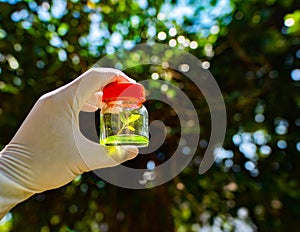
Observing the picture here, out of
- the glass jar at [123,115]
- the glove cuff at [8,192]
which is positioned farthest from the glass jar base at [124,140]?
the glove cuff at [8,192]

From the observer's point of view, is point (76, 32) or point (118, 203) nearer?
point (76, 32)

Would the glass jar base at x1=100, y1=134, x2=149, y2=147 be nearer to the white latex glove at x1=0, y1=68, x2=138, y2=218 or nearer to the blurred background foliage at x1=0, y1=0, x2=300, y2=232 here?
the white latex glove at x1=0, y1=68, x2=138, y2=218

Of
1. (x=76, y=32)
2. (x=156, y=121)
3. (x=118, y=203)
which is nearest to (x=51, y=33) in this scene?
(x=76, y=32)

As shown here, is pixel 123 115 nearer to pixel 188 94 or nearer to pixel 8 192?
pixel 8 192

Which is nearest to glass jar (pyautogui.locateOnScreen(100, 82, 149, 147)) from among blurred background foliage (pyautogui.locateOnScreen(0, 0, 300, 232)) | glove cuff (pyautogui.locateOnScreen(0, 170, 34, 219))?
glove cuff (pyautogui.locateOnScreen(0, 170, 34, 219))

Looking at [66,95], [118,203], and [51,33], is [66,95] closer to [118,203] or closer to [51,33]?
[51,33]

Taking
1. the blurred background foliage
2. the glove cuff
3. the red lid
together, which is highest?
the red lid

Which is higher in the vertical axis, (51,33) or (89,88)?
(89,88)

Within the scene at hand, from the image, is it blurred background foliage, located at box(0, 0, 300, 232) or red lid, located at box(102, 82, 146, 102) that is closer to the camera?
red lid, located at box(102, 82, 146, 102)

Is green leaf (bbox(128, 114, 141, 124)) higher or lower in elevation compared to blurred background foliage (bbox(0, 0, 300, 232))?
higher
